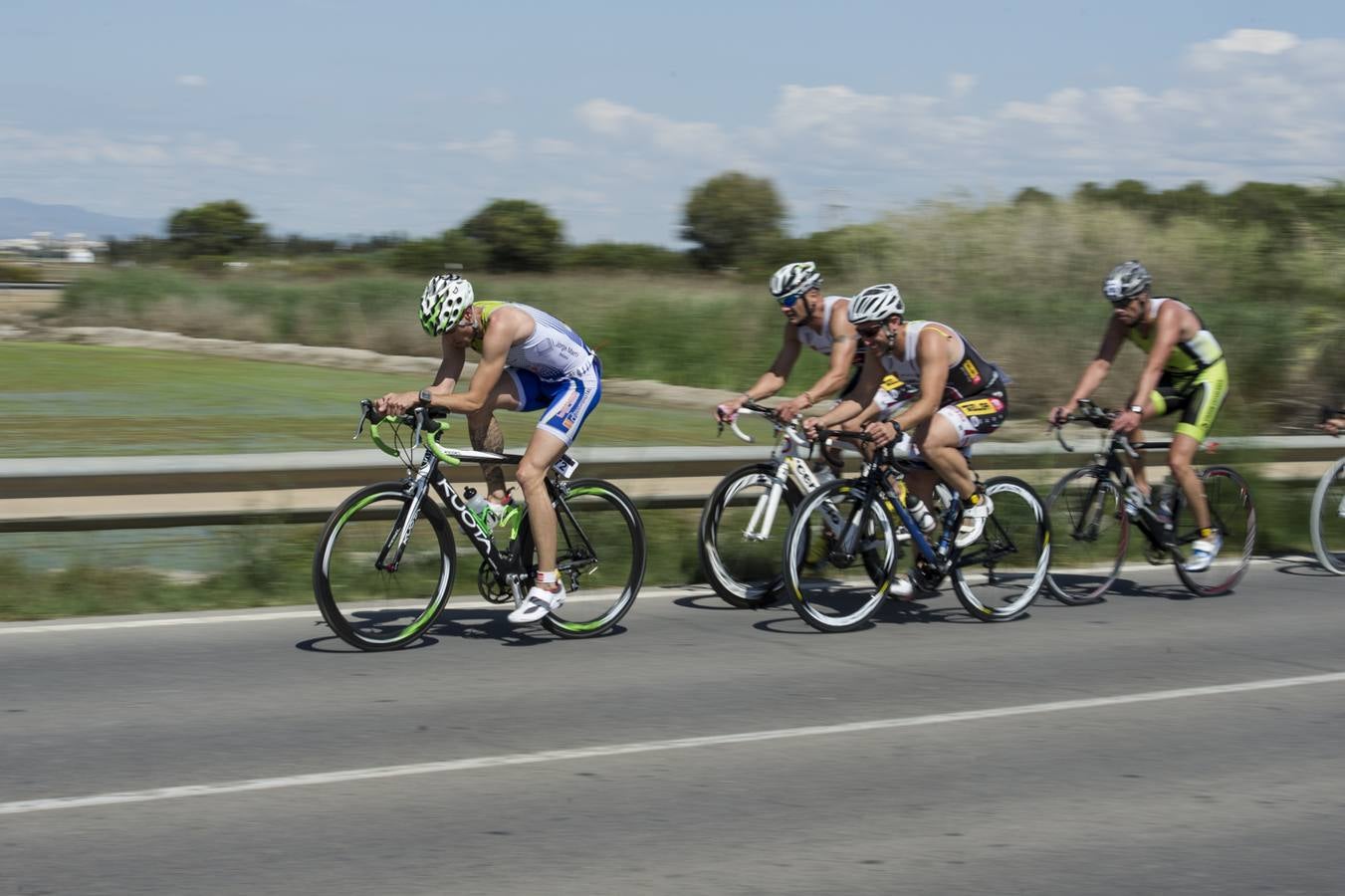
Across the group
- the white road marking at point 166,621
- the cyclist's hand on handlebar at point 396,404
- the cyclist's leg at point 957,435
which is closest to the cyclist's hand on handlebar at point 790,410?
the cyclist's leg at point 957,435

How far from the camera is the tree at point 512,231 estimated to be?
5622 centimetres

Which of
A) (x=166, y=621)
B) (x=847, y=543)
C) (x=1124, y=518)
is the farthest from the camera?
(x=1124, y=518)

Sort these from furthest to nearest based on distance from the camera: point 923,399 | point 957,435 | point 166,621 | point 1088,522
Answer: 1. point 1088,522
2. point 957,435
3. point 923,399
4. point 166,621

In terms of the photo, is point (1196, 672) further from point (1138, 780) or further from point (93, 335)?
point (93, 335)

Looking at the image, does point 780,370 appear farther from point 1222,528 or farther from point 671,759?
point 671,759

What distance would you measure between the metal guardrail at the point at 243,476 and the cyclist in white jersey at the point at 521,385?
1515 mm

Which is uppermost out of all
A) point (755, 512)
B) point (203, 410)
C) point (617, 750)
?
point (755, 512)

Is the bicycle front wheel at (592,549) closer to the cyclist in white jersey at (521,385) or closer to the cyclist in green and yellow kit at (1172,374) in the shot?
the cyclist in white jersey at (521,385)

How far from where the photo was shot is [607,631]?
9055mm

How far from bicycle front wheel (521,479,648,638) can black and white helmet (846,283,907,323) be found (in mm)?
1698

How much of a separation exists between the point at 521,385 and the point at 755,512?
1666 mm

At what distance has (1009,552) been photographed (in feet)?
32.6

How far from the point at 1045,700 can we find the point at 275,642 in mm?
3952

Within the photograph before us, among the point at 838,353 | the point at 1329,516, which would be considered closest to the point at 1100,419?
the point at 838,353
